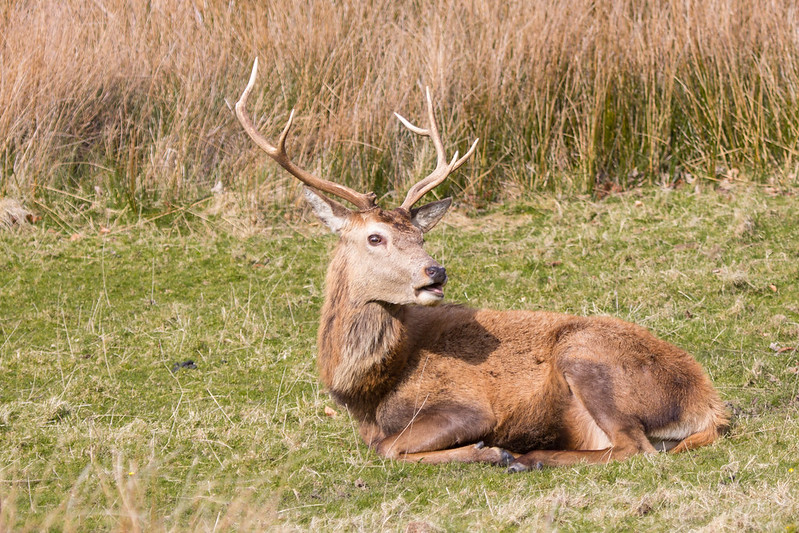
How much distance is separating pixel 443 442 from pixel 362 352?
689 millimetres

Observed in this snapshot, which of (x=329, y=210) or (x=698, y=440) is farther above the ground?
(x=329, y=210)

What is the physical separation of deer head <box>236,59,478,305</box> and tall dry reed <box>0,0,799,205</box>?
4.10 meters

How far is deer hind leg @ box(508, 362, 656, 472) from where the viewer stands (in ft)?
17.6

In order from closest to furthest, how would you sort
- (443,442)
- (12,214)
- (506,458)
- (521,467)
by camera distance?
(521,467), (506,458), (443,442), (12,214)

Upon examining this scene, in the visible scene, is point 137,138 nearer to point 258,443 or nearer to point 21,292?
point 21,292

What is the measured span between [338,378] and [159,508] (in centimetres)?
140

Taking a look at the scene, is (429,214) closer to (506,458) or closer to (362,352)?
(362,352)

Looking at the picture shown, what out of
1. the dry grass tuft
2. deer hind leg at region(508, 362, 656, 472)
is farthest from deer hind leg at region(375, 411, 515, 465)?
the dry grass tuft

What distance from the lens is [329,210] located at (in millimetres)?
6180

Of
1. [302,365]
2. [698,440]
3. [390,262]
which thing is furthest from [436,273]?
[302,365]

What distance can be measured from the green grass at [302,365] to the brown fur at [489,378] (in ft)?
0.72

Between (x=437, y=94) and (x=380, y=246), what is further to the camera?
(x=437, y=94)

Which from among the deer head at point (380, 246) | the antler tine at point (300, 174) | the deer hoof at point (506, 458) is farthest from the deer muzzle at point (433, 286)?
the deer hoof at point (506, 458)

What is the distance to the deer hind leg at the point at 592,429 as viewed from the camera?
5375 millimetres
